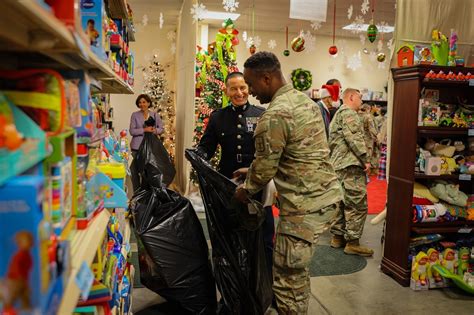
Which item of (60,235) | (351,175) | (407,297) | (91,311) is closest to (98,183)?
(91,311)

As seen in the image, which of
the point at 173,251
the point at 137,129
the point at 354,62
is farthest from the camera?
the point at 354,62

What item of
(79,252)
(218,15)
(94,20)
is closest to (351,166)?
(94,20)

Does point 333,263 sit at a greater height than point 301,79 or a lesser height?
lesser

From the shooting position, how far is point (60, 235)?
88 cm

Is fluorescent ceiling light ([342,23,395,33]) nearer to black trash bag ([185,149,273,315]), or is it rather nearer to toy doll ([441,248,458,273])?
toy doll ([441,248,458,273])

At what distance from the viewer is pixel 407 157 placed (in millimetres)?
3568

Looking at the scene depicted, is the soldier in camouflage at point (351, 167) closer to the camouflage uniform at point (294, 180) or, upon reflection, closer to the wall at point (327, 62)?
the camouflage uniform at point (294, 180)

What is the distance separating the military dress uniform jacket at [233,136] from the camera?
3000mm

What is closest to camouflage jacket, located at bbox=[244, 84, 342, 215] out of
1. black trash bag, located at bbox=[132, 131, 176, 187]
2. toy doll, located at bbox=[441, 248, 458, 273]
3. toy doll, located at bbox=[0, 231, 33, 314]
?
black trash bag, located at bbox=[132, 131, 176, 187]

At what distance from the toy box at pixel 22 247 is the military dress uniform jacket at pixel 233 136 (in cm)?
229

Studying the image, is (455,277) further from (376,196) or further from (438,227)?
(376,196)

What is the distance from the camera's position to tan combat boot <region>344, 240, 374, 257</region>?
4.23 metres

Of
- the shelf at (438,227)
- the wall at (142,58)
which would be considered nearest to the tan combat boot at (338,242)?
the shelf at (438,227)

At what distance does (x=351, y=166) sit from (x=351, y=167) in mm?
11
